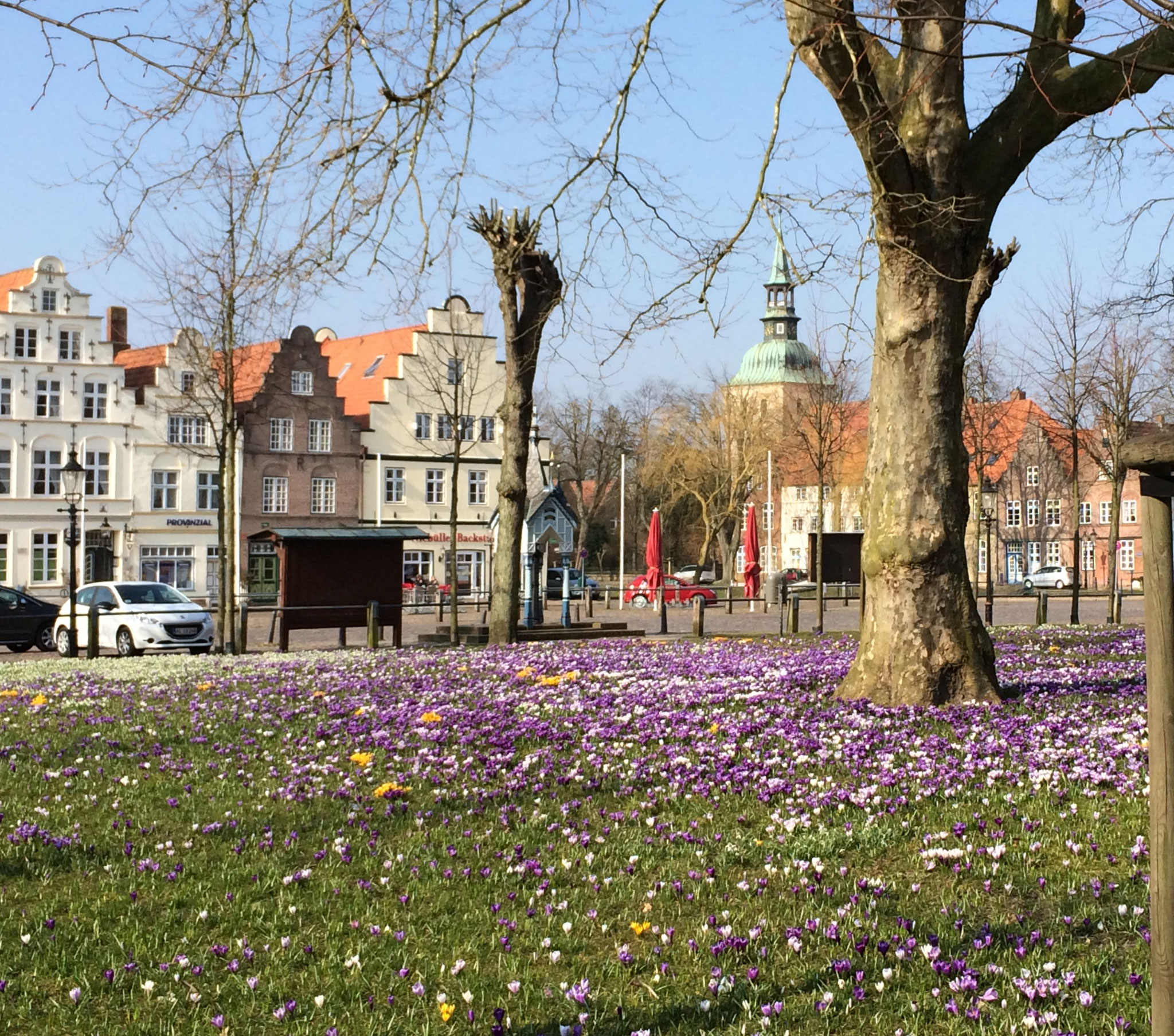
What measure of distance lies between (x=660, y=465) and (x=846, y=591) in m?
33.7

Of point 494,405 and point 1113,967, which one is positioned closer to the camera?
point 1113,967

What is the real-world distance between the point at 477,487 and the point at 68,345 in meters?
20.6

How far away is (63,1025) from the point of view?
4523 millimetres

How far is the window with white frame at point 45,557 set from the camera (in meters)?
55.3

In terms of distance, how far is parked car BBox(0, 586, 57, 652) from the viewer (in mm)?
28297

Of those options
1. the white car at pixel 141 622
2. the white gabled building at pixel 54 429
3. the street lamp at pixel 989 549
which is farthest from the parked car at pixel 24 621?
the white gabled building at pixel 54 429

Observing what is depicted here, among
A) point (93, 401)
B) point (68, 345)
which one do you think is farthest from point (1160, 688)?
point (68, 345)

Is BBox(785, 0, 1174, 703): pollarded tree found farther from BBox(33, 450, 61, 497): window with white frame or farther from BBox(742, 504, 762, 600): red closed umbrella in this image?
BBox(33, 450, 61, 497): window with white frame

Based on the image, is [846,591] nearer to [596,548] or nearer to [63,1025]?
[63,1025]

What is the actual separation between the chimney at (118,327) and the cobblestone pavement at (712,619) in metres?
23.5

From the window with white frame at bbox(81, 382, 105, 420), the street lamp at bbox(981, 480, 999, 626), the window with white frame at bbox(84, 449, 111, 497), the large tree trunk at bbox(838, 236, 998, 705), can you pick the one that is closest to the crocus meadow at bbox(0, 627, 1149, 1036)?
the large tree trunk at bbox(838, 236, 998, 705)

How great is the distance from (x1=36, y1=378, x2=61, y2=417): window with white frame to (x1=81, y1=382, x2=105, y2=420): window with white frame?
3.21ft

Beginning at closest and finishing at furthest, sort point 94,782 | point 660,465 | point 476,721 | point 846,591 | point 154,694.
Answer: point 94,782 → point 476,721 → point 154,694 → point 846,591 → point 660,465

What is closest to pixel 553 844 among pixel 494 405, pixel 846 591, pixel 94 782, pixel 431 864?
pixel 431 864
